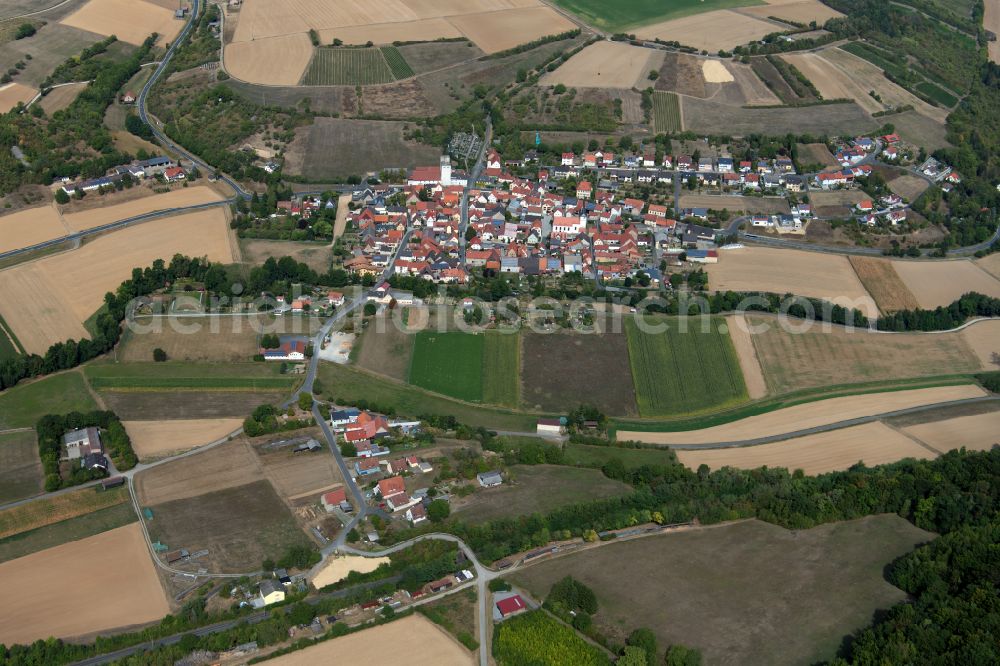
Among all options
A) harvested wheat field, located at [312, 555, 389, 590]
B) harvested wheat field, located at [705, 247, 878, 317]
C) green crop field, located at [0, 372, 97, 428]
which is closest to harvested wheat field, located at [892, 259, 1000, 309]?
harvested wheat field, located at [705, 247, 878, 317]

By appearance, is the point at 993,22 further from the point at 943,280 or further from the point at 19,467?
the point at 19,467

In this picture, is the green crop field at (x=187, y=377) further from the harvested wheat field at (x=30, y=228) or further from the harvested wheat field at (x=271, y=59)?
the harvested wheat field at (x=271, y=59)

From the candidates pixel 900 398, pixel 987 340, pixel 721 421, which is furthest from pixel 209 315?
pixel 987 340

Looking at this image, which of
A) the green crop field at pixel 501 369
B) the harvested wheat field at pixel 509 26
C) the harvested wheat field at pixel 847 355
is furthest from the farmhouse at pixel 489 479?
the harvested wheat field at pixel 509 26

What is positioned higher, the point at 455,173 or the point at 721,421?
the point at 455,173

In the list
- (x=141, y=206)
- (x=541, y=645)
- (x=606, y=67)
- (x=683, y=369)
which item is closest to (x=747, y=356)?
(x=683, y=369)

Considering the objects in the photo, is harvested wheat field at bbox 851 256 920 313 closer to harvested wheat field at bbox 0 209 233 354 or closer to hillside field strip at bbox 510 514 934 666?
hillside field strip at bbox 510 514 934 666

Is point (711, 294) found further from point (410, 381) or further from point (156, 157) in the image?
point (156, 157)
